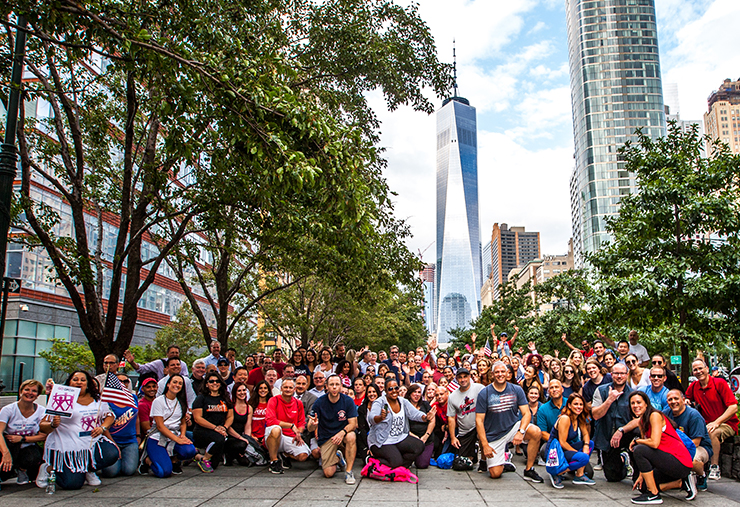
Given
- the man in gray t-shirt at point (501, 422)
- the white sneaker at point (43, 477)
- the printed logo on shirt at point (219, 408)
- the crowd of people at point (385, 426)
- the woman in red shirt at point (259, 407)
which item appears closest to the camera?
the white sneaker at point (43, 477)

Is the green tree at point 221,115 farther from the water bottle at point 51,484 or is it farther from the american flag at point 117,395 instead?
the water bottle at point 51,484

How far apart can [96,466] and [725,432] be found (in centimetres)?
929

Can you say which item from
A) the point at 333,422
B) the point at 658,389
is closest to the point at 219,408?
the point at 333,422

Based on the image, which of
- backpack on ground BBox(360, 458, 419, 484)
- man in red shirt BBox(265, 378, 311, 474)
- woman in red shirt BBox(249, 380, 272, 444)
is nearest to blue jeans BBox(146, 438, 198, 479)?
man in red shirt BBox(265, 378, 311, 474)

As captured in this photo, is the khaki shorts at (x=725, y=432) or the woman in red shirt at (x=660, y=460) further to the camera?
the khaki shorts at (x=725, y=432)

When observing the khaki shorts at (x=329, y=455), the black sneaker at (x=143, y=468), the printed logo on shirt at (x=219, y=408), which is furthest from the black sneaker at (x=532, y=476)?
the black sneaker at (x=143, y=468)

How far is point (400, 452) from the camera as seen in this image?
30.0 ft

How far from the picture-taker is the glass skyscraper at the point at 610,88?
124 m

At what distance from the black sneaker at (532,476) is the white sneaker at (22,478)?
7202mm

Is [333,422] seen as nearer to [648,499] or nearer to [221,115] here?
[648,499]

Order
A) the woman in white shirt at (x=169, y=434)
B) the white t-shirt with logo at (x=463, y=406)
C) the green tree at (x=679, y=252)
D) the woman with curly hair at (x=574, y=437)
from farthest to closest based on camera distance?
the green tree at (x=679, y=252), the white t-shirt with logo at (x=463, y=406), the woman in white shirt at (x=169, y=434), the woman with curly hair at (x=574, y=437)

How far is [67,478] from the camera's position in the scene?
7.68 m

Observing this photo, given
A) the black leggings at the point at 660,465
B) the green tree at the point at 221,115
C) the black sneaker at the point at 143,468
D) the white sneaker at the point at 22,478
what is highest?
the green tree at the point at 221,115

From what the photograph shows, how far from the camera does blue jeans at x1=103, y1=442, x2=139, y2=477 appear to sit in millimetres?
8586
